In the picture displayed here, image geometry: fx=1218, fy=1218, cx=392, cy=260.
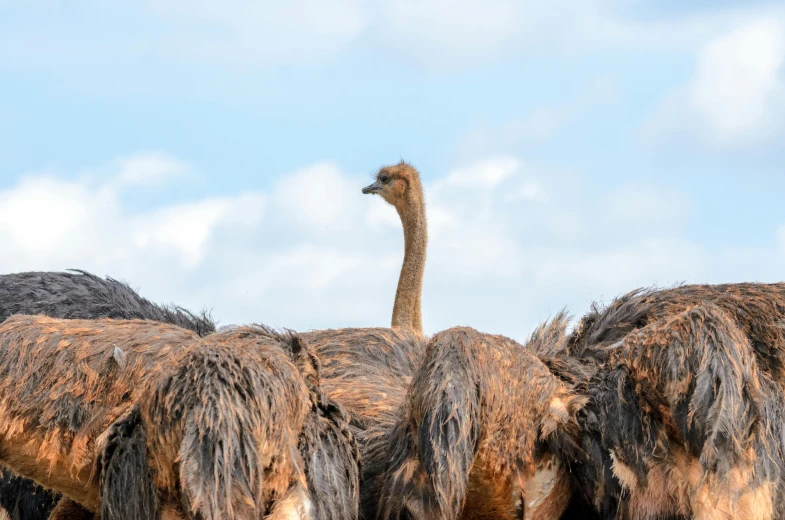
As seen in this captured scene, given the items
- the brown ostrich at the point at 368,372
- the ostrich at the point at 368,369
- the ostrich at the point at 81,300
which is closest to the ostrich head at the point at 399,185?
the ostrich at the point at 81,300

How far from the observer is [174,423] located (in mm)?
2795

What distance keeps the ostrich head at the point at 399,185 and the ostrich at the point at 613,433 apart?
22.1 feet

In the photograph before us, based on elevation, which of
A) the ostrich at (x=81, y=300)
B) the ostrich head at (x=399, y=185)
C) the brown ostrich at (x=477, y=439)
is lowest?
the brown ostrich at (x=477, y=439)

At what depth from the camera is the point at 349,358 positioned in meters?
4.33

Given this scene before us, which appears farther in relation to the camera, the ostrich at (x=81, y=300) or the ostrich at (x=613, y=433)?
the ostrich at (x=81, y=300)

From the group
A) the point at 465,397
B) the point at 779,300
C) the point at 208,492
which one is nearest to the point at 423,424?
the point at 465,397

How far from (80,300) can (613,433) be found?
121 inches

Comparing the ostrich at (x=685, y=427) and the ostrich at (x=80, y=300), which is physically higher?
the ostrich at (x=80, y=300)

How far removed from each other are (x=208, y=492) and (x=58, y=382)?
1090 mm

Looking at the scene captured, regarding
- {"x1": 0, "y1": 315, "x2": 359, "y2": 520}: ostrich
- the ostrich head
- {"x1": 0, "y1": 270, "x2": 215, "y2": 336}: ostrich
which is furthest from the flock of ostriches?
the ostrich head

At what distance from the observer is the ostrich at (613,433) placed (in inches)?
123

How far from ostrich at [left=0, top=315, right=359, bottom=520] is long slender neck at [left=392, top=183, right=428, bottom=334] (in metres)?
5.32

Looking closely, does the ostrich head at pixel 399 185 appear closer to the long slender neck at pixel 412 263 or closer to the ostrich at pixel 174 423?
the long slender neck at pixel 412 263

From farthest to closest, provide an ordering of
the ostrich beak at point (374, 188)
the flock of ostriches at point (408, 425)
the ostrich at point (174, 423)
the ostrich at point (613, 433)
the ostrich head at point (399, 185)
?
the ostrich beak at point (374, 188), the ostrich head at point (399, 185), the ostrich at point (613, 433), the flock of ostriches at point (408, 425), the ostrich at point (174, 423)
